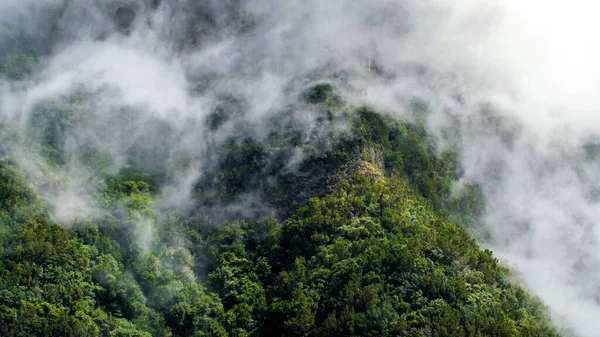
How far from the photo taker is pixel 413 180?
353 ft

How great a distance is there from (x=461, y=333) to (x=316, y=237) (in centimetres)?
2447

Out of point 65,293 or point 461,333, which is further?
point 65,293

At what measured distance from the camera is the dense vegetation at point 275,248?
79750mm

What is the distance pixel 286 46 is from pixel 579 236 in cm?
6282

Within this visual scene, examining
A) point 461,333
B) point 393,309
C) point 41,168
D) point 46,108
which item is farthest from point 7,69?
point 461,333

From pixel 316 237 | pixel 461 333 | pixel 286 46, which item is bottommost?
pixel 461 333

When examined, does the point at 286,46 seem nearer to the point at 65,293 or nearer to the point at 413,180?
the point at 413,180

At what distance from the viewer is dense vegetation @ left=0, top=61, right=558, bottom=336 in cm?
7975

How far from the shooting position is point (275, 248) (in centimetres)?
9725

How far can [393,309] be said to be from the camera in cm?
7831

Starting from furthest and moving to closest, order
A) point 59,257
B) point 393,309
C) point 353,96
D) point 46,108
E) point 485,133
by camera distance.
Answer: point 485,133, point 353,96, point 46,108, point 59,257, point 393,309

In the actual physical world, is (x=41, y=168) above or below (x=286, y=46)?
below

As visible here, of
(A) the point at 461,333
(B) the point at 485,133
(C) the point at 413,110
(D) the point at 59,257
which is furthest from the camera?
(B) the point at 485,133

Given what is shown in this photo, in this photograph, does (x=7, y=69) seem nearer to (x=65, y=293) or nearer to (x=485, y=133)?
(x=65, y=293)
